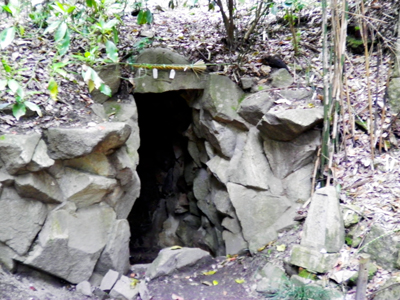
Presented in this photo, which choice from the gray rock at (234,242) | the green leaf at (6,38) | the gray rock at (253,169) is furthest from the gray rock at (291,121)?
the green leaf at (6,38)

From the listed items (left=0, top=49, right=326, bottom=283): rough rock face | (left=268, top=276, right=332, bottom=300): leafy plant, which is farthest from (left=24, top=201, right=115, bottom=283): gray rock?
(left=268, top=276, right=332, bottom=300): leafy plant

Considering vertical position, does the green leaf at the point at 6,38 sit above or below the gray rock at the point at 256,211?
above

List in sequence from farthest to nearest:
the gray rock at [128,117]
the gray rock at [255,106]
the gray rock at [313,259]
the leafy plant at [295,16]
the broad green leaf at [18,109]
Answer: the leafy plant at [295,16], the gray rock at [255,106], the gray rock at [128,117], the broad green leaf at [18,109], the gray rock at [313,259]

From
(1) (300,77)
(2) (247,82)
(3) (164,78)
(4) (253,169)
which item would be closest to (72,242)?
(4) (253,169)

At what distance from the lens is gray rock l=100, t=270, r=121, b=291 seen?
3961 millimetres

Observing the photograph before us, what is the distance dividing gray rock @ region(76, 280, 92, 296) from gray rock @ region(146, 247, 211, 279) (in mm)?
584

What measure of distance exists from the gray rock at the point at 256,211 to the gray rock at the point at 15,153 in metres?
2.23

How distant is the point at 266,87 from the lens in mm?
4906

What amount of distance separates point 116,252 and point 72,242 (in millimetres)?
514

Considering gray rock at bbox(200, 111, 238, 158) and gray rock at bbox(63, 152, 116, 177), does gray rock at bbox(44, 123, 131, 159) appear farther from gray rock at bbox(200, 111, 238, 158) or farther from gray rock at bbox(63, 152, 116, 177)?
gray rock at bbox(200, 111, 238, 158)

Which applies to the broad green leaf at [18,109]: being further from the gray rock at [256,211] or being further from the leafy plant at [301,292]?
the leafy plant at [301,292]

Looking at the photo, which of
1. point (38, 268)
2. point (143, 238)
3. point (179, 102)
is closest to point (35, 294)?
point (38, 268)

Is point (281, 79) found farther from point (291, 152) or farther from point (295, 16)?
point (295, 16)

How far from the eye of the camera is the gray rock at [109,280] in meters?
3.96
